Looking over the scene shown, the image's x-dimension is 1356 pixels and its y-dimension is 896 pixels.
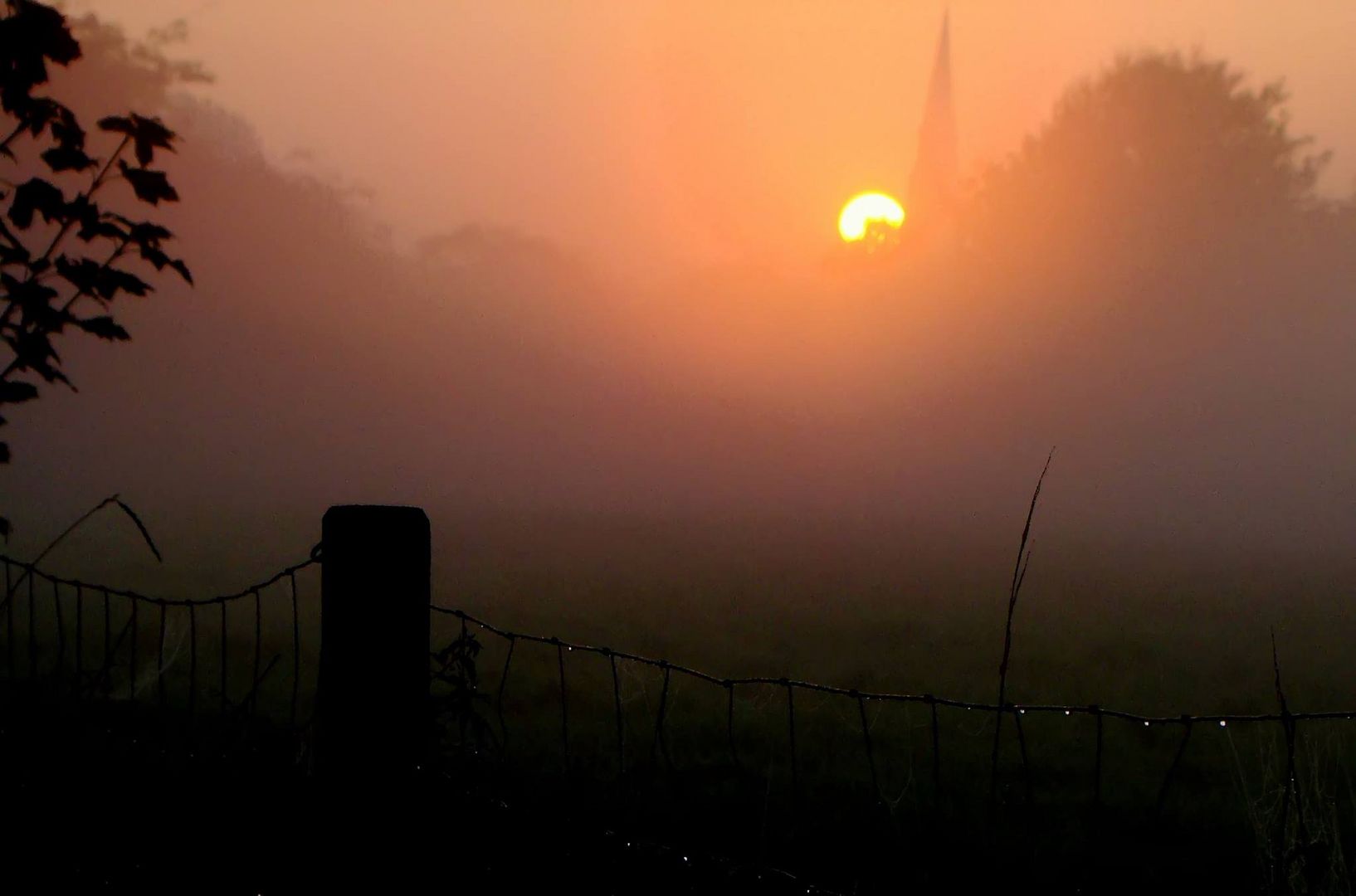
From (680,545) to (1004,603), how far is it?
29.2 feet

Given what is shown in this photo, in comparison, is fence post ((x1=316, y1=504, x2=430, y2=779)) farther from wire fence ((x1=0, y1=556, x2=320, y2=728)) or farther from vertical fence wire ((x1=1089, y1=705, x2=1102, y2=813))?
vertical fence wire ((x1=1089, y1=705, x2=1102, y2=813))

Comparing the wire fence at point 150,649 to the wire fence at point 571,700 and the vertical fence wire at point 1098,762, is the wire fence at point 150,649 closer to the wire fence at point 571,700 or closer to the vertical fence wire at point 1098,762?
the wire fence at point 571,700

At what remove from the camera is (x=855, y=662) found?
1209cm

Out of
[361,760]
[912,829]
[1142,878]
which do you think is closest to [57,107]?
[361,760]

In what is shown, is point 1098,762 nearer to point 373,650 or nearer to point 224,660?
point 373,650

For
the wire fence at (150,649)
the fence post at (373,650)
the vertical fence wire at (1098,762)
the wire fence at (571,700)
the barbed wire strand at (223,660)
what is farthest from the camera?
the wire fence at (150,649)

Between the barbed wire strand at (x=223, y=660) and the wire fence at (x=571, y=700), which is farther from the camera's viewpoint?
the wire fence at (x=571, y=700)

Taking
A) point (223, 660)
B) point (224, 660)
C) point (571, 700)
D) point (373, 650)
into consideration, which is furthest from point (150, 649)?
point (373, 650)

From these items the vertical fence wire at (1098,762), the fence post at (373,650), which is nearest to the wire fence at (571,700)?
the vertical fence wire at (1098,762)

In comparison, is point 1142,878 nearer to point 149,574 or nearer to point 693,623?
point 693,623

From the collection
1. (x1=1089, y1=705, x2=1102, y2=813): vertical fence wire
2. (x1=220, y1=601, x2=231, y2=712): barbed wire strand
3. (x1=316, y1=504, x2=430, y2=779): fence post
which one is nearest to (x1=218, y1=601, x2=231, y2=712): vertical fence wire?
(x1=220, y1=601, x2=231, y2=712): barbed wire strand

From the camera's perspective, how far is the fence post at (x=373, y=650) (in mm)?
2430

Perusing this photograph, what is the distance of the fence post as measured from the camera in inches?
95.7

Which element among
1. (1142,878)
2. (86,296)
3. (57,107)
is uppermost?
(57,107)
